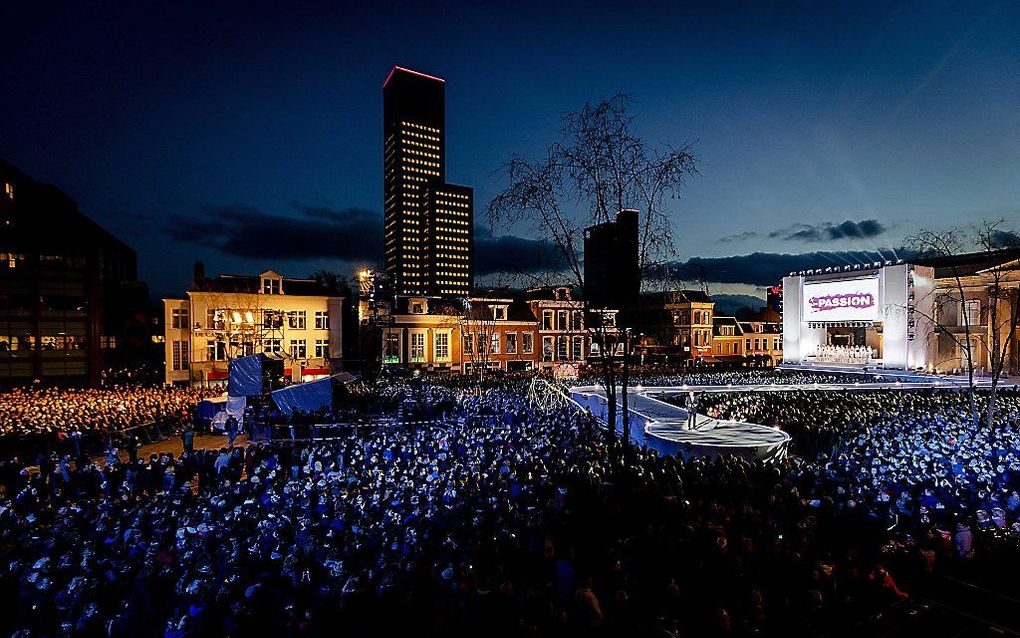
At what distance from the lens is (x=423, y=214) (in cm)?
18788

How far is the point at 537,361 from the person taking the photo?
55344mm

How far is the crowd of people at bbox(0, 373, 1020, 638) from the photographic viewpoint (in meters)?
6.57

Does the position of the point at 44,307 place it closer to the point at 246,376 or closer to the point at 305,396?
the point at 246,376

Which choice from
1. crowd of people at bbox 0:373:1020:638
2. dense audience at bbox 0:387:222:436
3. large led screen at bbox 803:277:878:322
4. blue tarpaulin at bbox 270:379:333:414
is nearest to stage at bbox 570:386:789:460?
crowd of people at bbox 0:373:1020:638

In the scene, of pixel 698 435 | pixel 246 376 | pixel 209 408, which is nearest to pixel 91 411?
pixel 209 408

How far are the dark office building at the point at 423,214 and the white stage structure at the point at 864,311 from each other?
134498 mm

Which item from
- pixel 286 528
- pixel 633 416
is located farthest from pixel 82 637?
pixel 633 416

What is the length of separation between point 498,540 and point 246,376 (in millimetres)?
19249

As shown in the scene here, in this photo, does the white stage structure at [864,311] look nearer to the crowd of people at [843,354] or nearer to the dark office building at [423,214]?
the crowd of people at [843,354]

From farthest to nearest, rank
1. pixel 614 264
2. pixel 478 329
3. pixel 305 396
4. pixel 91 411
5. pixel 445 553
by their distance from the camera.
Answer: pixel 478 329, pixel 305 396, pixel 91 411, pixel 614 264, pixel 445 553

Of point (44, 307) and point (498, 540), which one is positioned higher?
point (44, 307)

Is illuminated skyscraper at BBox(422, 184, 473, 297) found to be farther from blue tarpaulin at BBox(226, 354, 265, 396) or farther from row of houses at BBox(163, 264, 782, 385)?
Answer: blue tarpaulin at BBox(226, 354, 265, 396)

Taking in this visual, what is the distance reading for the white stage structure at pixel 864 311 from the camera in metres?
46.9

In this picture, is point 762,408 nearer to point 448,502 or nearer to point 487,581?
point 448,502
